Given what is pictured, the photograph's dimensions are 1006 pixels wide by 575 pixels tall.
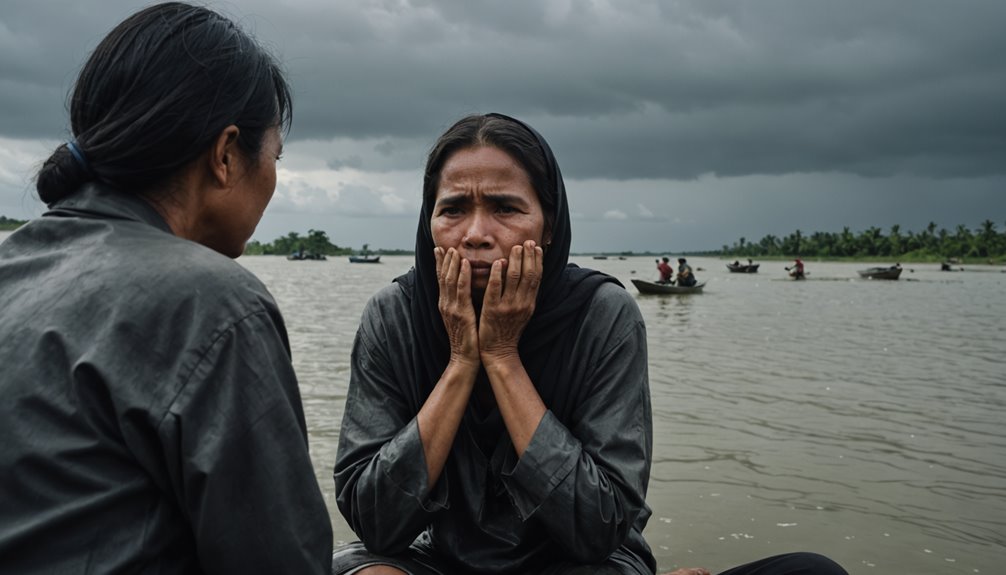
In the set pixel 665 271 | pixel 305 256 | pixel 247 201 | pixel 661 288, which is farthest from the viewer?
pixel 305 256

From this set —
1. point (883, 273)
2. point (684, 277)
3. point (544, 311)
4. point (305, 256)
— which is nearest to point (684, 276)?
point (684, 277)

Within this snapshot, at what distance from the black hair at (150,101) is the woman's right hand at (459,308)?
95 cm

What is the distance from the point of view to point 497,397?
7.48 feet

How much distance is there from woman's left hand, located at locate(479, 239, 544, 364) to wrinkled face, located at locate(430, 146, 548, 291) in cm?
7

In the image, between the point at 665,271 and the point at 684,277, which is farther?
the point at 665,271

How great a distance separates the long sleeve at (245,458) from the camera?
4.03ft

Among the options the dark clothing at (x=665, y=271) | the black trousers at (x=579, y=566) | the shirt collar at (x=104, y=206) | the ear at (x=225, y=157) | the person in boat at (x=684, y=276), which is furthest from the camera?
the dark clothing at (x=665, y=271)

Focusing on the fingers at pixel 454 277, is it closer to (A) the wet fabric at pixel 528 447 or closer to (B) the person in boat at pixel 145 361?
(A) the wet fabric at pixel 528 447

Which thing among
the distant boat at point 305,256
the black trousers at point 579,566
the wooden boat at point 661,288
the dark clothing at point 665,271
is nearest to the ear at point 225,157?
the black trousers at point 579,566

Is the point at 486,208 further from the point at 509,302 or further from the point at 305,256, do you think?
the point at 305,256

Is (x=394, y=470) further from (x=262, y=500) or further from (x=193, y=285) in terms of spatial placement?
(x=193, y=285)

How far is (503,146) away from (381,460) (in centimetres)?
102

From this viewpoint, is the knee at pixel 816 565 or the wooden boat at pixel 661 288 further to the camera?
the wooden boat at pixel 661 288

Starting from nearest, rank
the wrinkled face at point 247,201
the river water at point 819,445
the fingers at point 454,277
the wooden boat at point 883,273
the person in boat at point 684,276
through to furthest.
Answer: the wrinkled face at point 247,201, the fingers at point 454,277, the river water at point 819,445, the person in boat at point 684,276, the wooden boat at point 883,273
